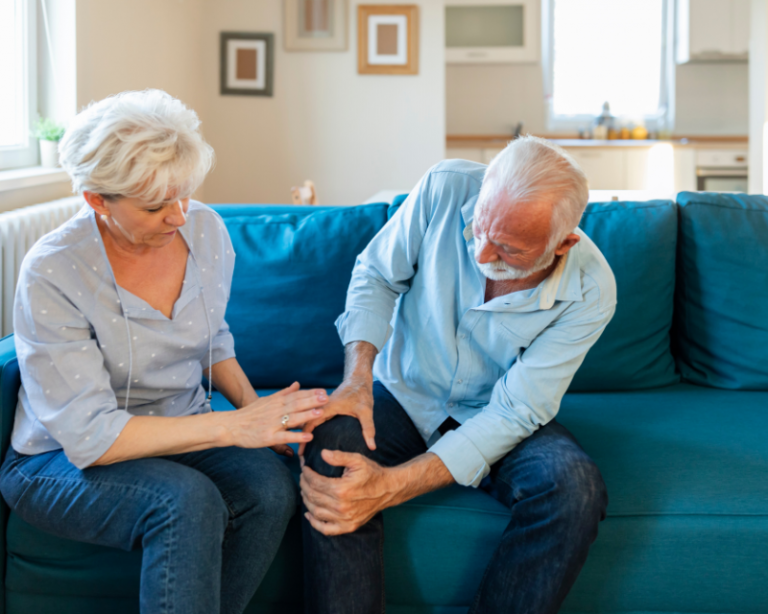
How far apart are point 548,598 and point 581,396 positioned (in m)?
0.70

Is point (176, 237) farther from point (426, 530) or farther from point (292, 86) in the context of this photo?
point (292, 86)

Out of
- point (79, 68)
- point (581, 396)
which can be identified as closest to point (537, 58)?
point (79, 68)

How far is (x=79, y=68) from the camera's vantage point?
2.81m

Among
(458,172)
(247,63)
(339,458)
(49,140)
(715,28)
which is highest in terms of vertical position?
(715,28)

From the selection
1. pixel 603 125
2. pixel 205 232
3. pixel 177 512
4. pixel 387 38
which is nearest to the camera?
pixel 177 512

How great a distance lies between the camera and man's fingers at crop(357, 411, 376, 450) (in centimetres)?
135

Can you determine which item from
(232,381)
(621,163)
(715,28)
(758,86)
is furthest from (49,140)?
(715,28)

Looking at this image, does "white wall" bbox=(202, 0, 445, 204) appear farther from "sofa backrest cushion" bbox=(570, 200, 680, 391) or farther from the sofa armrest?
the sofa armrest

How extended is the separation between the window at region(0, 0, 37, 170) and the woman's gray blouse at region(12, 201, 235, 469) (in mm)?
1458

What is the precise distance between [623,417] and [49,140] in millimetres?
2126

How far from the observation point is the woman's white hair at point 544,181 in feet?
4.18

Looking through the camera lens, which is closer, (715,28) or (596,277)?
(596,277)

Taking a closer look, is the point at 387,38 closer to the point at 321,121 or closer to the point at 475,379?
the point at 321,121

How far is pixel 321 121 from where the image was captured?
474 centimetres
